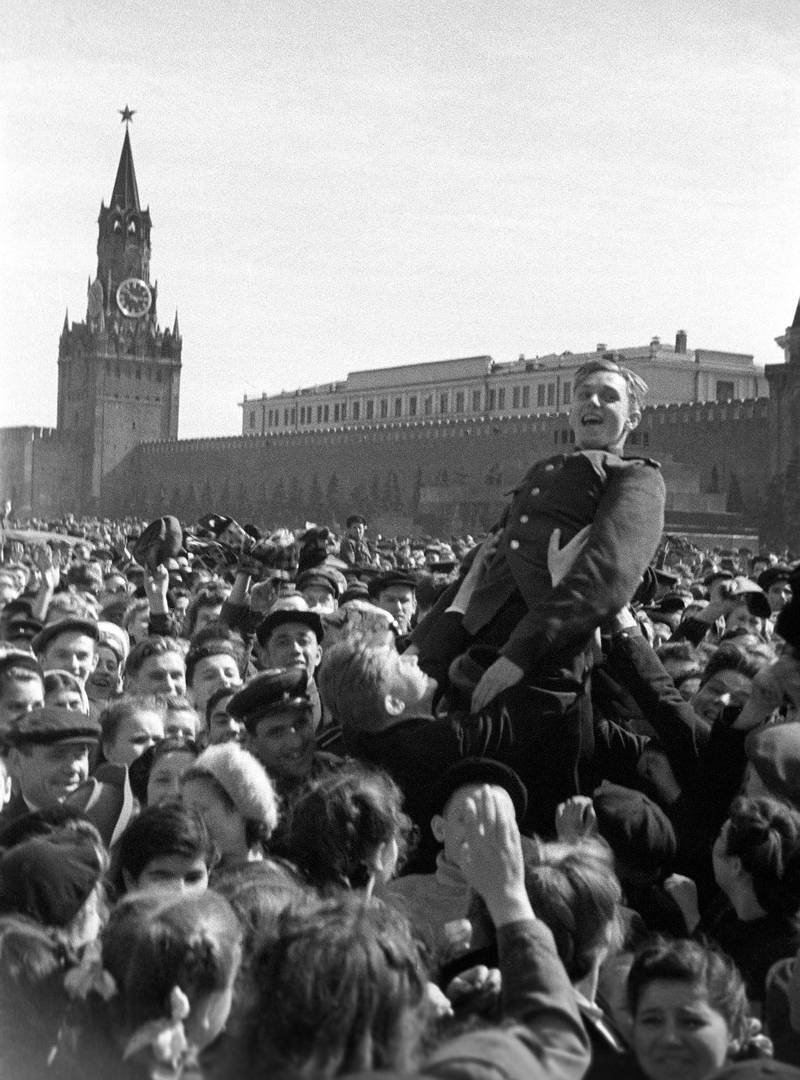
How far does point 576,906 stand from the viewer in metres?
2.74

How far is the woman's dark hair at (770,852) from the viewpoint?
10.1 feet

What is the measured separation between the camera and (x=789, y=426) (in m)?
43.4

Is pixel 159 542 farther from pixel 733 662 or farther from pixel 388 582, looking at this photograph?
pixel 733 662

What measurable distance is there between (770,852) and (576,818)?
52 centimetres

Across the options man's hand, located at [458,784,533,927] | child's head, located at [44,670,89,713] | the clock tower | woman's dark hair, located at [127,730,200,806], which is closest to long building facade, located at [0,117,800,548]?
the clock tower

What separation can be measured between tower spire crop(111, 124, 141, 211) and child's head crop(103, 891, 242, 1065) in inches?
3704

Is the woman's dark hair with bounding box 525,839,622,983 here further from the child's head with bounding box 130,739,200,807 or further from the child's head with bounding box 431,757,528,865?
the child's head with bounding box 130,739,200,807

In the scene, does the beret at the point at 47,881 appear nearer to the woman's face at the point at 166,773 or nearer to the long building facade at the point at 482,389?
the woman's face at the point at 166,773

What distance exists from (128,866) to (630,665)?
4.13 ft

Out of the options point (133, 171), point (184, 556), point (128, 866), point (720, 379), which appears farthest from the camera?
point (133, 171)

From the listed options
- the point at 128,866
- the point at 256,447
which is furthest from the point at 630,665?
the point at 256,447

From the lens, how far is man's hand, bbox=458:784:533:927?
2406 mm

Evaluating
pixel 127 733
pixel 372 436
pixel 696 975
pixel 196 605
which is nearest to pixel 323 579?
pixel 196 605

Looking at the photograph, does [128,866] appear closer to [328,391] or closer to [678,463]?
[678,463]
